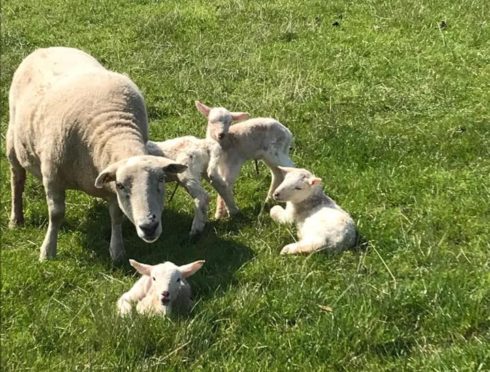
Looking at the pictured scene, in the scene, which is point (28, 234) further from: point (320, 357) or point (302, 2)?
point (302, 2)

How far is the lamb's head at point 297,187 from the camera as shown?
21.6 ft

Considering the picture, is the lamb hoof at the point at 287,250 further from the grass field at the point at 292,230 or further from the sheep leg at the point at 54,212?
the sheep leg at the point at 54,212

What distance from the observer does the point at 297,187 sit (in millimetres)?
6594

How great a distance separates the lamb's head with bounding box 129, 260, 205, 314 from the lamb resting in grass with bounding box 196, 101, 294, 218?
5.98 feet

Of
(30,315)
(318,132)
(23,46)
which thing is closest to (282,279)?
(30,315)

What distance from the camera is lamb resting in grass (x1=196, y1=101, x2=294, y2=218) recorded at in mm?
7344

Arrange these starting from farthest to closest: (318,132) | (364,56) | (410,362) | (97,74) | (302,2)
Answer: (302,2)
(364,56)
(318,132)
(97,74)
(410,362)

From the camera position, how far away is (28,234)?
7086 millimetres

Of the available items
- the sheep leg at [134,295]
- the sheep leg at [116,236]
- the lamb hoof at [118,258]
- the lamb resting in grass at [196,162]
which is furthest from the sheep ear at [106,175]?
the lamb resting in grass at [196,162]

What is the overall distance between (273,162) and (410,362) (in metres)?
3.01

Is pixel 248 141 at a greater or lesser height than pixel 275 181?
greater

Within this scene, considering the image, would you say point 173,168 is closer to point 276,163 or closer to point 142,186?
point 142,186

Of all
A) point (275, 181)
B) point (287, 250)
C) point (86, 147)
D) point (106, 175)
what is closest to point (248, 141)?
point (275, 181)

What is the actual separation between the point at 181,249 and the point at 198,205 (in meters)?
0.46
